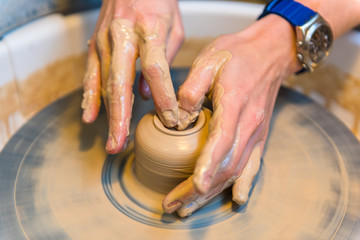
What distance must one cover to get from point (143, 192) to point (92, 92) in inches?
13.4

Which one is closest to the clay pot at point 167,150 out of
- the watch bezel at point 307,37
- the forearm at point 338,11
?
the watch bezel at point 307,37

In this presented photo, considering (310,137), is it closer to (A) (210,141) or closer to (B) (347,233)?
(B) (347,233)

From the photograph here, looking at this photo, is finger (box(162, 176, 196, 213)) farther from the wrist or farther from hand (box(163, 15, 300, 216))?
the wrist

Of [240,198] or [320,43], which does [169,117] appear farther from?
[320,43]

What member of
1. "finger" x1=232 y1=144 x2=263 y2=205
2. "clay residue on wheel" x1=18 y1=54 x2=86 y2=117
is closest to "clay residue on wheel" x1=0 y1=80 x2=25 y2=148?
"clay residue on wheel" x1=18 y1=54 x2=86 y2=117

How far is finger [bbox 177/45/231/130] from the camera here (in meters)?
1.04

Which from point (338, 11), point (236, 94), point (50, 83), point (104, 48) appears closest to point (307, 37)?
point (338, 11)

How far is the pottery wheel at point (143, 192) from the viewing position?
104 cm

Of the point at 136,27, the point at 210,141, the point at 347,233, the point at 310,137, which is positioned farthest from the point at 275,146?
the point at 136,27

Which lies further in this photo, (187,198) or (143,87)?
(143,87)

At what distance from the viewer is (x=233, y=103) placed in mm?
1015

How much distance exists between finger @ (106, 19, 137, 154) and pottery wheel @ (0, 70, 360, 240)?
0.16 metres

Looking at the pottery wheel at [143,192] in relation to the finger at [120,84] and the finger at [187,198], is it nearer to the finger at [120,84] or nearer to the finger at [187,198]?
the finger at [187,198]

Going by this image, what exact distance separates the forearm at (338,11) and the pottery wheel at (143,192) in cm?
34
